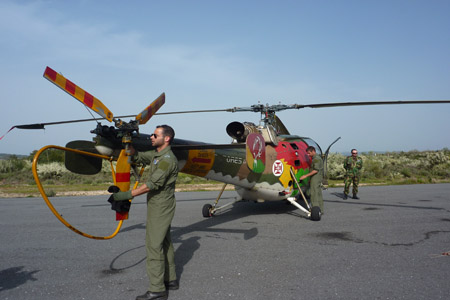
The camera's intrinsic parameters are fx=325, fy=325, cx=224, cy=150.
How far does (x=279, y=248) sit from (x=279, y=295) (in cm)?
202

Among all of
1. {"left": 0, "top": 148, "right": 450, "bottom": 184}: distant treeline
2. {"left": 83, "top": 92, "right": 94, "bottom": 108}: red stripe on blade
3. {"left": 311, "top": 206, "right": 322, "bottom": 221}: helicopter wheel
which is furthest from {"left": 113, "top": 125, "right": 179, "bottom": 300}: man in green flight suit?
{"left": 0, "top": 148, "right": 450, "bottom": 184}: distant treeline

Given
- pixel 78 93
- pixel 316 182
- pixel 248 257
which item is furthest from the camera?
pixel 316 182

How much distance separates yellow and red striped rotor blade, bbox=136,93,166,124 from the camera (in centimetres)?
474

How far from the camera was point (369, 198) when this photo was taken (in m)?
12.7

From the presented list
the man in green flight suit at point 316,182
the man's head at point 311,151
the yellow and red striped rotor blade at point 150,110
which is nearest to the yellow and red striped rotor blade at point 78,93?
the yellow and red striped rotor blade at point 150,110

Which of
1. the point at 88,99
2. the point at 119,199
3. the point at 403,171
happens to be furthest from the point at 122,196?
the point at 403,171

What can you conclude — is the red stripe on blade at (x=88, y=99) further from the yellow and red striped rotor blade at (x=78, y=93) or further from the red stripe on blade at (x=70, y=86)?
the red stripe on blade at (x=70, y=86)

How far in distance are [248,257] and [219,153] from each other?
8.69ft

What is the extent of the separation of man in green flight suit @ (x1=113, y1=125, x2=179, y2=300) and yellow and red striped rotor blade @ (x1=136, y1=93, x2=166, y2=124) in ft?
1.73

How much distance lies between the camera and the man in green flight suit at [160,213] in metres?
3.88

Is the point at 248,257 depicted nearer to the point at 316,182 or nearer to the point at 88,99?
the point at 88,99

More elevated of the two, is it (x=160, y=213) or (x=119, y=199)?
(x=119, y=199)

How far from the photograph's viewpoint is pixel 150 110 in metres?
4.96

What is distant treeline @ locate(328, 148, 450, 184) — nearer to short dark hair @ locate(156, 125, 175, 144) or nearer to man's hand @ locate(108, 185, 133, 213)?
short dark hair @ locate(156, 125, 175, 144)
